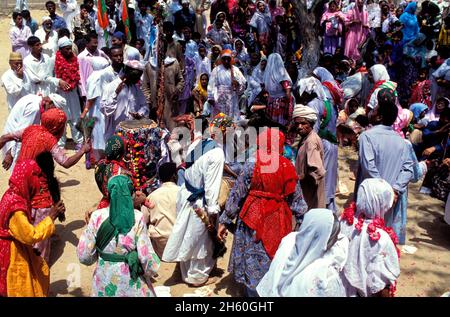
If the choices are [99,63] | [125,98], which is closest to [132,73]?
[125,98]

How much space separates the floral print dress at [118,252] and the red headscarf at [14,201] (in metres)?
0.63

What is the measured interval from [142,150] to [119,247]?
101 inches

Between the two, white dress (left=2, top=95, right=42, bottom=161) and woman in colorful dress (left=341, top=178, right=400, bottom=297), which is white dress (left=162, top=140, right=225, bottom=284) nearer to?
woman in colorful dress (left=341, top=178, right=400, bottom=297)

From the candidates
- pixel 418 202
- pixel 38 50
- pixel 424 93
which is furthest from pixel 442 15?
pixel 38 50

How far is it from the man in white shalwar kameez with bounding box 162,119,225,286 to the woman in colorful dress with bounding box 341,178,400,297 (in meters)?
1.42

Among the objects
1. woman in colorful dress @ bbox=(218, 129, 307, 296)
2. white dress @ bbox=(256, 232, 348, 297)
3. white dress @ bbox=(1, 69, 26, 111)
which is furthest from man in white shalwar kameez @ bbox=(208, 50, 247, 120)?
white dress @ bbox=(256, 232, 348, 297)

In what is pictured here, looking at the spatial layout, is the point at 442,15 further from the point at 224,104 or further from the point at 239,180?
the point at 239,180

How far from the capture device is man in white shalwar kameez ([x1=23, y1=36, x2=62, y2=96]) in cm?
784

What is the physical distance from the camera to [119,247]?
362 cm

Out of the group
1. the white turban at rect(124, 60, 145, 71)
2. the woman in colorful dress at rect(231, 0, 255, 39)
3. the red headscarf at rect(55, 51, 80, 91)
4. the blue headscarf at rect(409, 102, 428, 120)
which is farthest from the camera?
the woman in colorful dress at rect(231, 0, 255, 39)

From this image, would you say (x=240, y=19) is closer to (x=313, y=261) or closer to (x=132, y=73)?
(x=132, y=73)

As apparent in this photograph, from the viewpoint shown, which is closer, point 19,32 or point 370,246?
point 370,246

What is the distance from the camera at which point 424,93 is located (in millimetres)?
9047

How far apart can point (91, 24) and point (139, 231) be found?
10.1 metres
